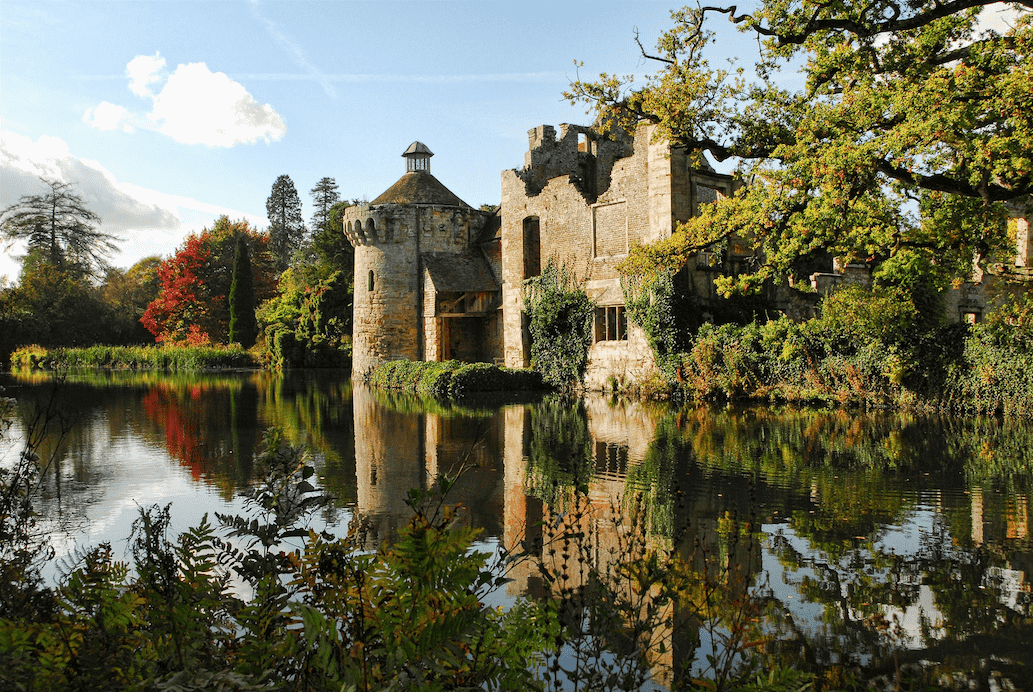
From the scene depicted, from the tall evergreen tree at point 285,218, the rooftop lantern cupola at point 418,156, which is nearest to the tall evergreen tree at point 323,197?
the tall evergreen tree at point 285,218

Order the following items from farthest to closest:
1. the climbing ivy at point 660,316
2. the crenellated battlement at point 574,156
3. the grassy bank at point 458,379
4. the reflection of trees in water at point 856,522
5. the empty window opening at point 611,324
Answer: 1. the crenellated battlement at point 574,156
2. the empty window opening at point 611,324
3. the grassy bank at point 458,379
4. the climbing ivy at point 660,316
5. the reflection of trees in water at point 856,522

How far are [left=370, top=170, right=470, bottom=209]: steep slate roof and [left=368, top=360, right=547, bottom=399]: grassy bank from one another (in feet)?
25.2

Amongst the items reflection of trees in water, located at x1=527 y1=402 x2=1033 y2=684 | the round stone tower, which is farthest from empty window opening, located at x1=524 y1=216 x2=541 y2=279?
reflection of trees in water, located at x1=527 y1=402 x2=1033 y2=684

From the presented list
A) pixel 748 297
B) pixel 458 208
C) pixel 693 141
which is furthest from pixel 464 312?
pixel 693 141

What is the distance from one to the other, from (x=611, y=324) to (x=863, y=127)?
11.3 meters

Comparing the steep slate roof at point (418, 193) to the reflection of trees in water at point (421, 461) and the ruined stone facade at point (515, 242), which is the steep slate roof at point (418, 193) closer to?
the ruined stone facade at point (515, 242)

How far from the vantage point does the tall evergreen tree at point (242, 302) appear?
45.8m

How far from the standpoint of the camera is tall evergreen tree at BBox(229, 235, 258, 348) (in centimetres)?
4575

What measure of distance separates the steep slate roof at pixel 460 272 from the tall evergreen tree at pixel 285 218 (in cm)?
3921

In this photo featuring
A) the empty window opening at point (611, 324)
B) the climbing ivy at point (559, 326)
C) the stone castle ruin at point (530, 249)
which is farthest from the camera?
the climbing ivy at point (559, 326)

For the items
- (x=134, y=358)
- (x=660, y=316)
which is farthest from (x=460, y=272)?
(x=134, y=358)

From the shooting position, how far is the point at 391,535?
643cm

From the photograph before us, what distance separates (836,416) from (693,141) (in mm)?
6087

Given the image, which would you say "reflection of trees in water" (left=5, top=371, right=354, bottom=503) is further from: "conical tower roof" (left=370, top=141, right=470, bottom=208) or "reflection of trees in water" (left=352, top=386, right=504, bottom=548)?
"conical tower roof" (left=370, top=141, right=470, bottom=208)
